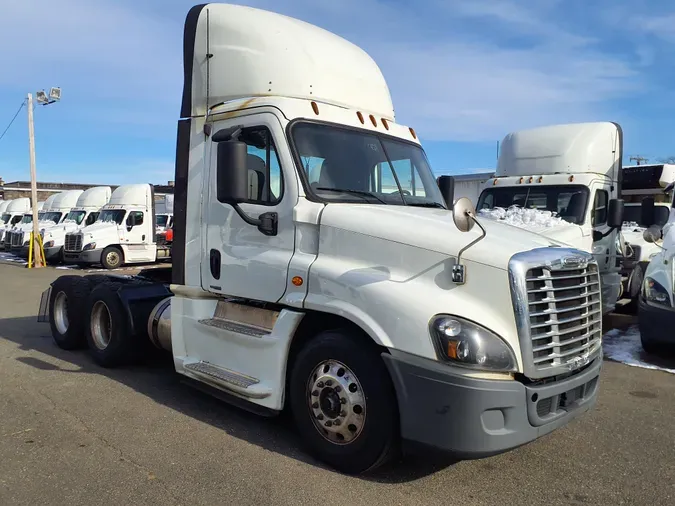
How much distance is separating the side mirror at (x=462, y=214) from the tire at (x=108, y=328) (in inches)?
161

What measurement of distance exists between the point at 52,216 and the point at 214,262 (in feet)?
87.3

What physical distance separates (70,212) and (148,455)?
24.3 meters

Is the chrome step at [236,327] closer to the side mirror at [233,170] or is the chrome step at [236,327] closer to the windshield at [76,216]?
the side mirror at [233,170]

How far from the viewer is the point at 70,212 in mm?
25891

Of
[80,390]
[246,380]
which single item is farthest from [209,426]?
[80,390]

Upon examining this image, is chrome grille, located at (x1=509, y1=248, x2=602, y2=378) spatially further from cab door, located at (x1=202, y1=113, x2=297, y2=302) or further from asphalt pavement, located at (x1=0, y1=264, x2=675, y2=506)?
cab door, located at (x1=202, y1=113, x2=297, y2=302)

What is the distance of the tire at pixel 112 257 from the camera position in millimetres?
20547

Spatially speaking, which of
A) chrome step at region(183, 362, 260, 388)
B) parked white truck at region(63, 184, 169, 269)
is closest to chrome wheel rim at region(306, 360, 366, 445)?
chrome step at region(183, 362, 260, 388)

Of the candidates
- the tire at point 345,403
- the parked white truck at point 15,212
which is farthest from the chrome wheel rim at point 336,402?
the parked white truck at point 15,212

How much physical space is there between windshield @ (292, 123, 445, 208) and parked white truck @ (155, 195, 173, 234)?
18551 millimetres

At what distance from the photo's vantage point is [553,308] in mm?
3691

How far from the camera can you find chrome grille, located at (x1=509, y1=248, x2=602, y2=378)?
3537 mm

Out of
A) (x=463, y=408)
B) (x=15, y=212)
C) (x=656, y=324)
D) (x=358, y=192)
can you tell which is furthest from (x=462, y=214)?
(x=15, y=212)

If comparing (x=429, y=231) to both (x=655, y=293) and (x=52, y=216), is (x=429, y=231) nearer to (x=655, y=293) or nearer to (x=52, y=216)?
(x=655, y=293)
